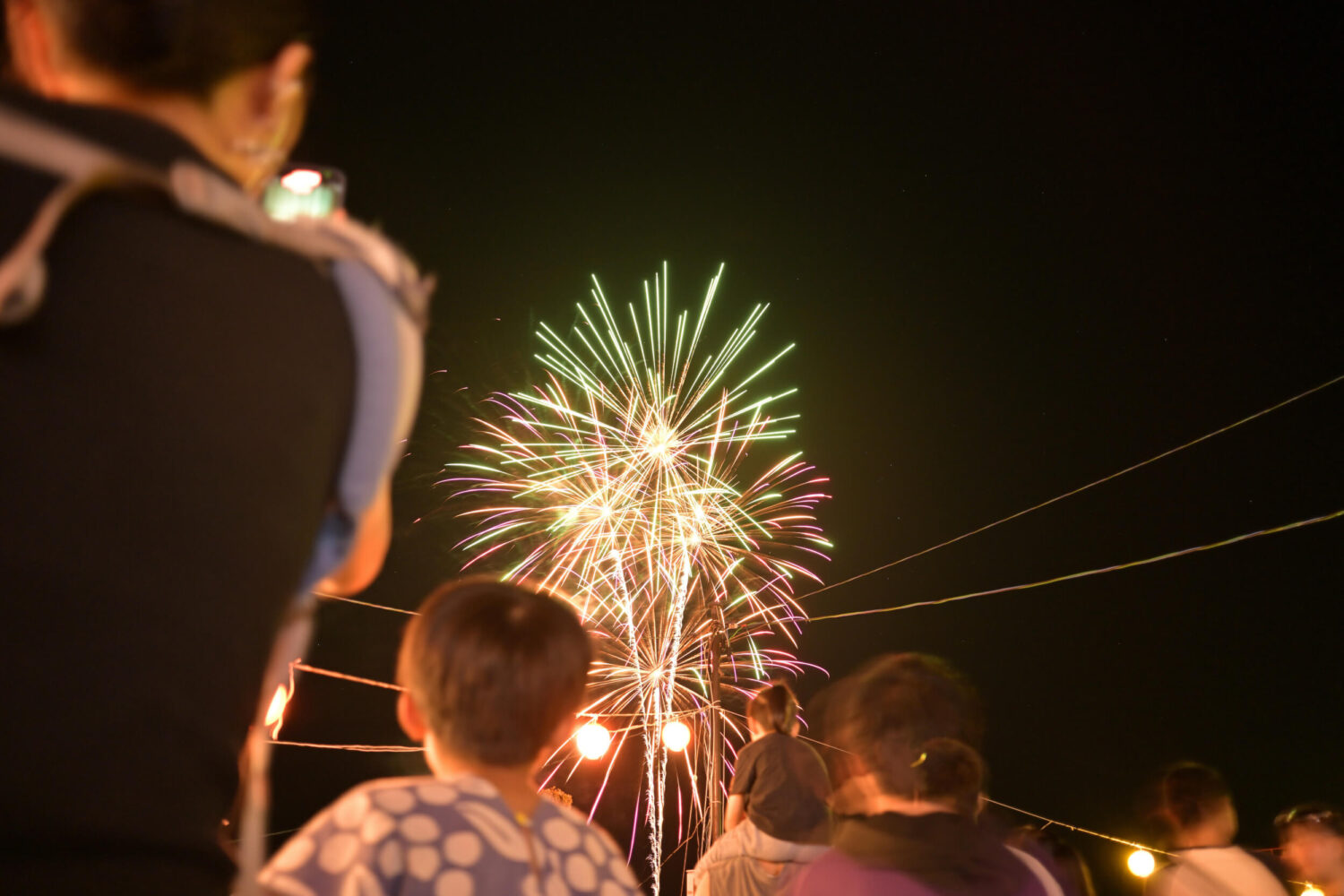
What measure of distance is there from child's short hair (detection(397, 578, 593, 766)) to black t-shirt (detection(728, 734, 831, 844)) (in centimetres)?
421

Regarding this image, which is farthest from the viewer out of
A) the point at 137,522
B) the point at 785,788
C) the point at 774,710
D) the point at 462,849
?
the point at 774,710

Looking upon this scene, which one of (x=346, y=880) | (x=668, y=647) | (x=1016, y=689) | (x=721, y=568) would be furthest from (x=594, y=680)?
(x=346, y=880)

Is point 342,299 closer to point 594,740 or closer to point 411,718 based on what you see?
point 411,718

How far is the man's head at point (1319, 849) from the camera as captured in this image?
5.21 m

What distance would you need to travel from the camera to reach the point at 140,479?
81 centimetres

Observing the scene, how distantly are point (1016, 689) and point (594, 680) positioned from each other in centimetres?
Result: 1095

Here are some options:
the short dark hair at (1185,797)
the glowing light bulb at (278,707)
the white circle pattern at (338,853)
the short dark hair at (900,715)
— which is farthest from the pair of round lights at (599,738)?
the white circle pattern at (338,853)

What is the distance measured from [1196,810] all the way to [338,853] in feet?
12.8

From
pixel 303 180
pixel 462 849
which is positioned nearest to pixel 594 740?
pixel 462 849

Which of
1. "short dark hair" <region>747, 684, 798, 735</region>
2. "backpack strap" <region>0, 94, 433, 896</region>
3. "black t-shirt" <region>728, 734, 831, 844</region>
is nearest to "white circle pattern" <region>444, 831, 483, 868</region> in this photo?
"backpack strap" <region>0, 94, 433, 896</region>

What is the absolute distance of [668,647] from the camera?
16109mm

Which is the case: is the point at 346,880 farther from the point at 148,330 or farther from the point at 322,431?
the point at 148,330

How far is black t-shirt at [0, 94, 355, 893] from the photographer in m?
0.74

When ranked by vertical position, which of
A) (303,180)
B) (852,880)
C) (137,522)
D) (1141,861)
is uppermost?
(303,180)
